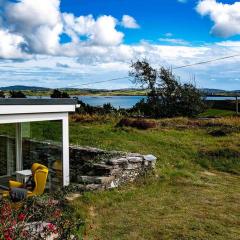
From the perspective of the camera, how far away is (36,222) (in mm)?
6977

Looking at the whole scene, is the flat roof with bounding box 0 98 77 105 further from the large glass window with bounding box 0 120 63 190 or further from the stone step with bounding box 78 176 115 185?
the stone step with bounding box 78 176 115 185

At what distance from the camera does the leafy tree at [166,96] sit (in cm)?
2969

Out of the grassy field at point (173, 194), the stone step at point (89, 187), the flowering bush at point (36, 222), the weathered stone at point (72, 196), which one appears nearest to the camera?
the flowering bush at point (36, 222)

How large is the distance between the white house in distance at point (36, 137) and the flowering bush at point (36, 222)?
2281mm

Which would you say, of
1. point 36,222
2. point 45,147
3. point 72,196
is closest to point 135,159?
point 45,147

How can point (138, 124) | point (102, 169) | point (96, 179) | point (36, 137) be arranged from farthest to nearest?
1. point (138, 124)
2. point (36, 137)
3. point (102, 169)
4. point (96, 179)

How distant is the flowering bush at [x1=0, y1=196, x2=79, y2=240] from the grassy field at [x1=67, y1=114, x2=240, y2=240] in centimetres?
80

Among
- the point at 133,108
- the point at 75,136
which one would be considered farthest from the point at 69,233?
the point at 133,108

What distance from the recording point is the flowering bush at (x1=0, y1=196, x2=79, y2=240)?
18.7 feet

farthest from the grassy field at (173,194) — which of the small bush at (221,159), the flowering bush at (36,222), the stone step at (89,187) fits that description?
the flowering bush at (36,222)

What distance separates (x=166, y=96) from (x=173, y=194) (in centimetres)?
2025

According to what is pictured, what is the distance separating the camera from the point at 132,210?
9.65 m

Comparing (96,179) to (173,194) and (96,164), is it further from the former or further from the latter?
(173,194)

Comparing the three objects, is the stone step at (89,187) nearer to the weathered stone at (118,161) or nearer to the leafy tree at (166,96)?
the weathered stone at (118,161)
